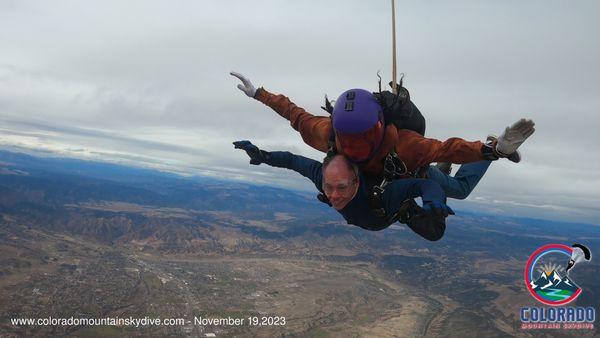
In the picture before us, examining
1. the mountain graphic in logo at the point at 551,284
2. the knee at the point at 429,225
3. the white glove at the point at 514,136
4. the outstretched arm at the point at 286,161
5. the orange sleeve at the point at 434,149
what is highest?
the white glove at the point at 514,136

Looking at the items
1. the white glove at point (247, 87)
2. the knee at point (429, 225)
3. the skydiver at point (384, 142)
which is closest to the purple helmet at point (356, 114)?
the skydiver at point (384, 142)

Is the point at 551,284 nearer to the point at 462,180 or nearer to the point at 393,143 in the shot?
the point at 462,180

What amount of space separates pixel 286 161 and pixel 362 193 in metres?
1.92

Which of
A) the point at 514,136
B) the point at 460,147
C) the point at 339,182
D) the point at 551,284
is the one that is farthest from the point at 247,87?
the point at 551,284

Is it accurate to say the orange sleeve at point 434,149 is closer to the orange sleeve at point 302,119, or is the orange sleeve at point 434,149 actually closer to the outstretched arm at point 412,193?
the outstretched arm at point 412,193

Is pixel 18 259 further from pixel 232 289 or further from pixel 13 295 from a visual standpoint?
pixel 232 289

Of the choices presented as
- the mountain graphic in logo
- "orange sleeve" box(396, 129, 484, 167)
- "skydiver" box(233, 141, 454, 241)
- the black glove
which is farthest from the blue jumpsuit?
the mountain graphic in logo

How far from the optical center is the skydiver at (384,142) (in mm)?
5328

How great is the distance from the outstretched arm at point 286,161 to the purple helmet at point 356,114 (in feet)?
5.92

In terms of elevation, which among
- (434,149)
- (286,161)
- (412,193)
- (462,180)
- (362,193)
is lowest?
(362,193)

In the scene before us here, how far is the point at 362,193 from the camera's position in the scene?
657 centimetres

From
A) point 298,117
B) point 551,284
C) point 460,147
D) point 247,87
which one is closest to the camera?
point 460,147

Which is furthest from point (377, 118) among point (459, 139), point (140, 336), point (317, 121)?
point (140, 336)

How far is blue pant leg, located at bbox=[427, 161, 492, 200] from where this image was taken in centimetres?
841
